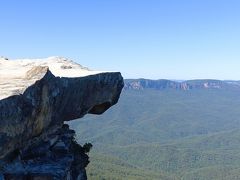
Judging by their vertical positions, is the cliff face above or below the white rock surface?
below

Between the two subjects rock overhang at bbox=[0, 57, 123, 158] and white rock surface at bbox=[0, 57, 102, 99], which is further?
white rock surface at bbox=[0, 57, 102, 99]

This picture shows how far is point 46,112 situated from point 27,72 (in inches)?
103

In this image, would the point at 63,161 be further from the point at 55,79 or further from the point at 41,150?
the point at 55,79

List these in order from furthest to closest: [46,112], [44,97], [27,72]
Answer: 1. [27,72]
2. [46,112]
3. [44,97]

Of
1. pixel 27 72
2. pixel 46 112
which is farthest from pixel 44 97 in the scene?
pixel 27 72

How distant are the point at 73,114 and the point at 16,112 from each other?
19.0ft

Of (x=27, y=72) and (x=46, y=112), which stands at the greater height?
(x=27, y=72)

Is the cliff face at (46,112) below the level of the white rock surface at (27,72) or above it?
below

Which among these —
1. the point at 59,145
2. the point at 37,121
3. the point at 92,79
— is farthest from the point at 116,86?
the point at 37,121

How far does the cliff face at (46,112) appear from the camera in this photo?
61.6ft

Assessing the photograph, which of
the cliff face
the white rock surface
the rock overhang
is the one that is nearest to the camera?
the rock overhang

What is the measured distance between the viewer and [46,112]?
2098cm

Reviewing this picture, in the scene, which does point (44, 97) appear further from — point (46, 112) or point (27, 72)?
point (27, 72)

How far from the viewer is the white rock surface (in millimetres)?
19748
